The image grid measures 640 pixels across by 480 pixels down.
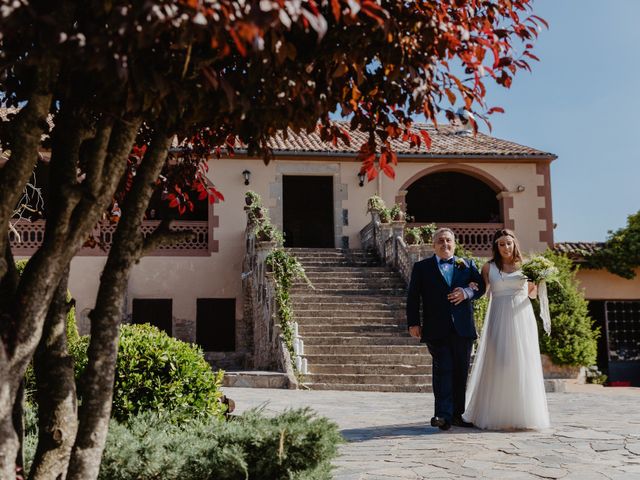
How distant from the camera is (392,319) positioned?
14.2m

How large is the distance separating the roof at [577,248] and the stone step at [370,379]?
29.8 ft

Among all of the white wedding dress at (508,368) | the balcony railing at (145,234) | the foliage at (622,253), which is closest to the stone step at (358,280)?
the balcony railing at (145,234)

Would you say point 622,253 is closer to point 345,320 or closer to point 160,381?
point 345,320

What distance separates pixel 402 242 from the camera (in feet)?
53.0

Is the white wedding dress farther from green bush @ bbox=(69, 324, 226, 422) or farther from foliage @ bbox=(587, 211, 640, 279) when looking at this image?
foliage @ bbox=(587, 211, 640, 279)

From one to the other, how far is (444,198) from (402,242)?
7.27 m

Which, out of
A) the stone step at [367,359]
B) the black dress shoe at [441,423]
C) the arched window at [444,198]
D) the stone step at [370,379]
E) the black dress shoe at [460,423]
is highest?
the arched window at [444,198]

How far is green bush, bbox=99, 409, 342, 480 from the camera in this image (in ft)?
12.4

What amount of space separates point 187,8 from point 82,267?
16.8 metres

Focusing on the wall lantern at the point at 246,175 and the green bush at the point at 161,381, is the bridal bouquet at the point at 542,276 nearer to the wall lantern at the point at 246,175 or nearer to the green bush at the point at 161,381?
the green bush at the point at 161,381

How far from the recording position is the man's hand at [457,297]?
6531mm

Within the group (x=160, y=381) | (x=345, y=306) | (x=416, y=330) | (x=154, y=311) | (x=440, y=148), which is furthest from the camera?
(x=440, y=148)

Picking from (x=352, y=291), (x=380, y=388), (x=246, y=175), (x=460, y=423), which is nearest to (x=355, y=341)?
(x=380, y=388)

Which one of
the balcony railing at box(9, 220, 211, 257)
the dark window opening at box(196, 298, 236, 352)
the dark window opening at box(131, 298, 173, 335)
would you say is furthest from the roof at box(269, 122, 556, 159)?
the dark window opening at box(131, 298, 173, 335)
